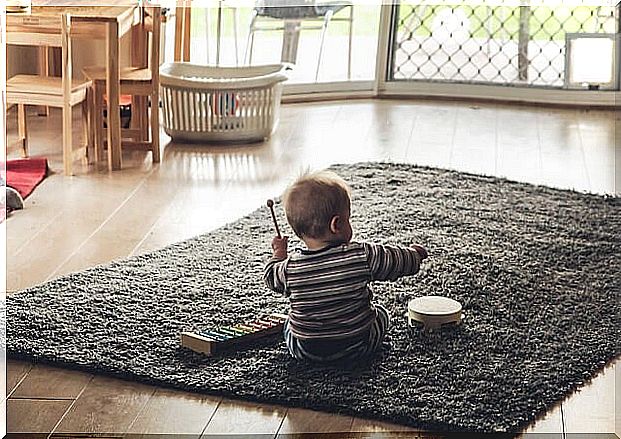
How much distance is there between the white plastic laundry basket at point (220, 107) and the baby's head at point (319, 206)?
252 cm

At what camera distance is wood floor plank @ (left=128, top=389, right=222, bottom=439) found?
90.4 inches

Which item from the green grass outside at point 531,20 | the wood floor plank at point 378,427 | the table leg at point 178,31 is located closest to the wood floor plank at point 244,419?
the wood floor plank at point 378,427

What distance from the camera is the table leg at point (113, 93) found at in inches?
177

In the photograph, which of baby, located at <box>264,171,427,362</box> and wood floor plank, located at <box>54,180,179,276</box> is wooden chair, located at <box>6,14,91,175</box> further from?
baby, located at <box>264,171,427,362</box>

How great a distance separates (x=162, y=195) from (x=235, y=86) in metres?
0.95

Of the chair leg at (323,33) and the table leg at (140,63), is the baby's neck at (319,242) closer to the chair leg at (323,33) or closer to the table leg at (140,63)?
the table leg at (140,63)

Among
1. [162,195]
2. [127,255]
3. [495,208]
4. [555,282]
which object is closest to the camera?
[555,282]

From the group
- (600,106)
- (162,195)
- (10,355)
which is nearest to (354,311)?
(10,355)

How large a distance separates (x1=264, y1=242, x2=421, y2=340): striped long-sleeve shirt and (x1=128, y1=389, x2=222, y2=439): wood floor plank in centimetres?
31

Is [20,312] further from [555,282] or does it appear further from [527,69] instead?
[527,69]

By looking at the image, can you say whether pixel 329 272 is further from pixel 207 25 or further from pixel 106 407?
pixel 207 25

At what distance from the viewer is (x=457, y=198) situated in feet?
13.5

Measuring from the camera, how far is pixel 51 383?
251cm

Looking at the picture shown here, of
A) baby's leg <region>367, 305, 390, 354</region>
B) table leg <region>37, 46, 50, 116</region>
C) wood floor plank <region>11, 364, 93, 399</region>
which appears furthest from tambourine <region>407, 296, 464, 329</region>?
table leg <region>37, 46, 50, 116</region>
